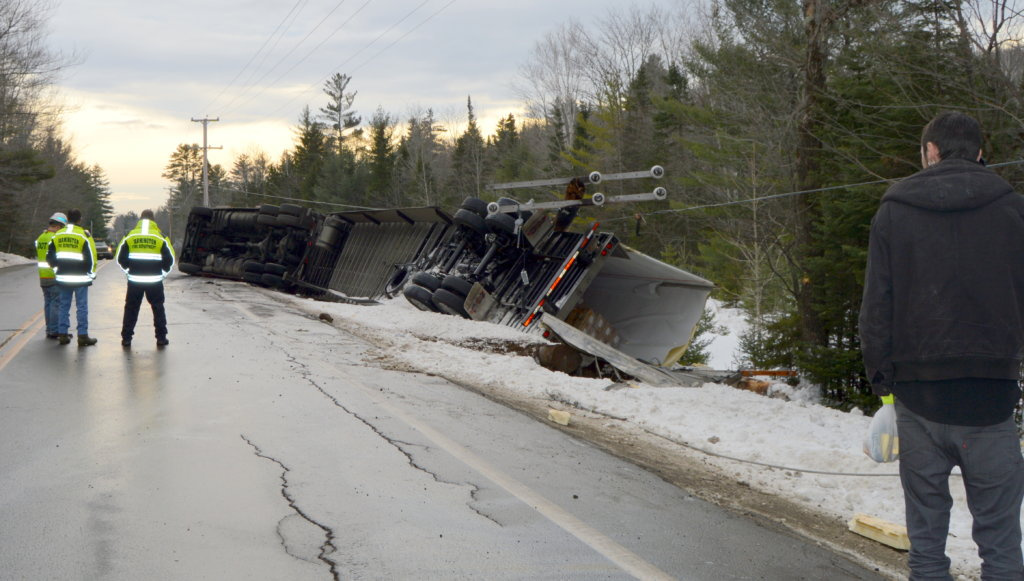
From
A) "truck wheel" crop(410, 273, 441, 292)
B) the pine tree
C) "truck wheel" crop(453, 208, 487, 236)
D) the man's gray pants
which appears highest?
the pine tree

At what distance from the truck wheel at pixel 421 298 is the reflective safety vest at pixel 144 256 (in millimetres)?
5333

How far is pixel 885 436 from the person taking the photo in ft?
11.5

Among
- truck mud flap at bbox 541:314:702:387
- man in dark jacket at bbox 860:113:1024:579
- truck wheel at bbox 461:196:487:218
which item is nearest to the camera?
man in dark jacket at bbox 860:113:1024:579

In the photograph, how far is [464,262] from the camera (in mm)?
16906

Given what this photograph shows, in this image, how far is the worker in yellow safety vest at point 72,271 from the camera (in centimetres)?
1156

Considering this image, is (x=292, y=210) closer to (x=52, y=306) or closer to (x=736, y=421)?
(x=52, y=306)

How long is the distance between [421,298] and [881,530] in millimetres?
11964

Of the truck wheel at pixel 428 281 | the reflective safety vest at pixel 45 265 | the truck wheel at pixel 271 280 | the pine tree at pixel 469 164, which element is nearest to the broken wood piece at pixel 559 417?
the reflective safety vest at pixel 45 265

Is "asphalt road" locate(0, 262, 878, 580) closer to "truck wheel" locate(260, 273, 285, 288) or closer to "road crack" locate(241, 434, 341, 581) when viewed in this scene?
"road crack" locate(241, 434, 341, 581)

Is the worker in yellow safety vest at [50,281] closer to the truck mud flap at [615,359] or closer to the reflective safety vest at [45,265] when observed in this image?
the reflective safety vest at [45,265]

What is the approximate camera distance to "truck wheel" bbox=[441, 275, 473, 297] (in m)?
15.4

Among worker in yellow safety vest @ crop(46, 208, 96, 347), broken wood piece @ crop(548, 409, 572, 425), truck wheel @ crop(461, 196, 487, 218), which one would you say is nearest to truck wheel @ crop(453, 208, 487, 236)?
truck wheel @ crop(461, 196, 487, 218)

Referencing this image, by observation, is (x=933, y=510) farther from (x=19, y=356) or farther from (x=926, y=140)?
(x=19, y=356)

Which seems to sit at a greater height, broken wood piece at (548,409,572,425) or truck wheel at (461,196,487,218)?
truck wheel at (461,196,487,218)
